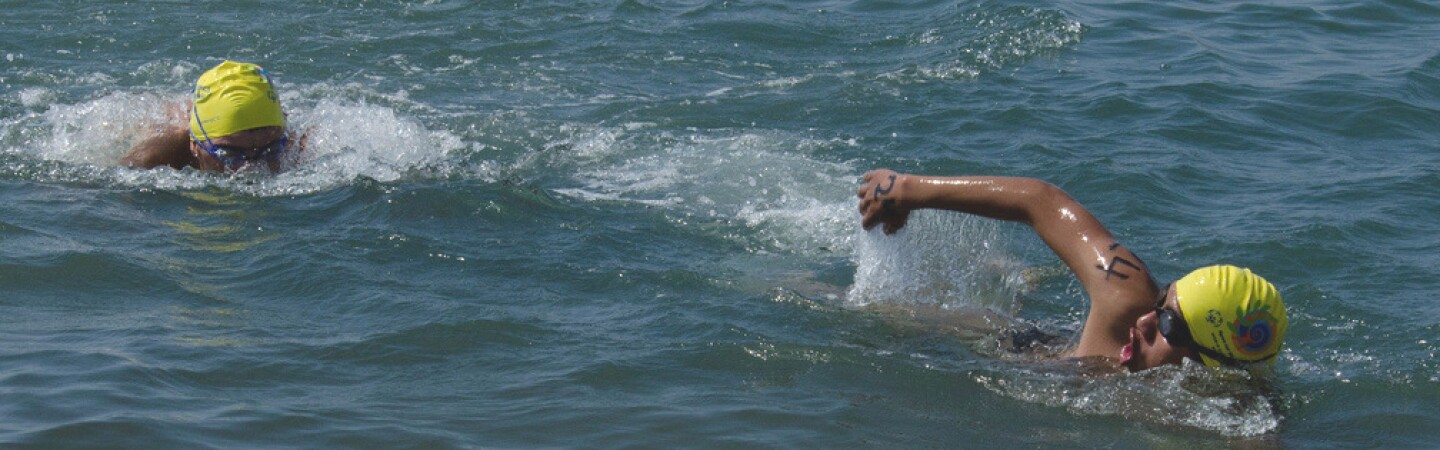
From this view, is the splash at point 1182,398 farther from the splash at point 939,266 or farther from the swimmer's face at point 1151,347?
the splash at point 939,266

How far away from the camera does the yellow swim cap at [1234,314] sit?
5312mm

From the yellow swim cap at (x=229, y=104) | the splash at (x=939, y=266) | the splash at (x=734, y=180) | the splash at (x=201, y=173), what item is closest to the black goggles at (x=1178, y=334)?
the splash at (x=939, y=266)

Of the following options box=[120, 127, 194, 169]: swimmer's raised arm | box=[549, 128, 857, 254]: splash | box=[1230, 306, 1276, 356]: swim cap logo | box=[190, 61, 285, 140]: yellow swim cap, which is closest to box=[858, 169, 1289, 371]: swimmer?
box=[1230, 306, 1276, 356]: swim cap logo

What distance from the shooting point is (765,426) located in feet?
17.5

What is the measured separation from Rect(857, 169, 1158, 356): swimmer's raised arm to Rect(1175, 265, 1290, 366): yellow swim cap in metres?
0.19

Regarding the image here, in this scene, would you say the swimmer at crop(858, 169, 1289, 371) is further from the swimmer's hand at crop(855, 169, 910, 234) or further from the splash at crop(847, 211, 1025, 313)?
the splash at crop(847, 211, 1025, 313)

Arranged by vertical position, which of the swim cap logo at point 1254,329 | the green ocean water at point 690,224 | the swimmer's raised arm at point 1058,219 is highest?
the swimmer's raised arm at point 1058,219

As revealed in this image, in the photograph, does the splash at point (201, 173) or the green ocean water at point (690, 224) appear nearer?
the green ocean water at point (690, 224)

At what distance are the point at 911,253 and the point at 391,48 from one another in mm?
6846

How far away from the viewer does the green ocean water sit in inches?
217

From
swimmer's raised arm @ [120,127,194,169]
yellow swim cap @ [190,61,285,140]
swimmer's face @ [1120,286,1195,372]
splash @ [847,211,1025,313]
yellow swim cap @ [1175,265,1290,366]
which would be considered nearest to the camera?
yellow swim cap @ [1175,265,1290,366]

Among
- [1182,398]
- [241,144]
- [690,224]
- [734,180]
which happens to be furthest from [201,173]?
[1182,398]

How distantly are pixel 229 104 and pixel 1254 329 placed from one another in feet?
19.6

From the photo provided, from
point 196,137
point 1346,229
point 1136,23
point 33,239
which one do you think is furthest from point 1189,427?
point 1136,23
